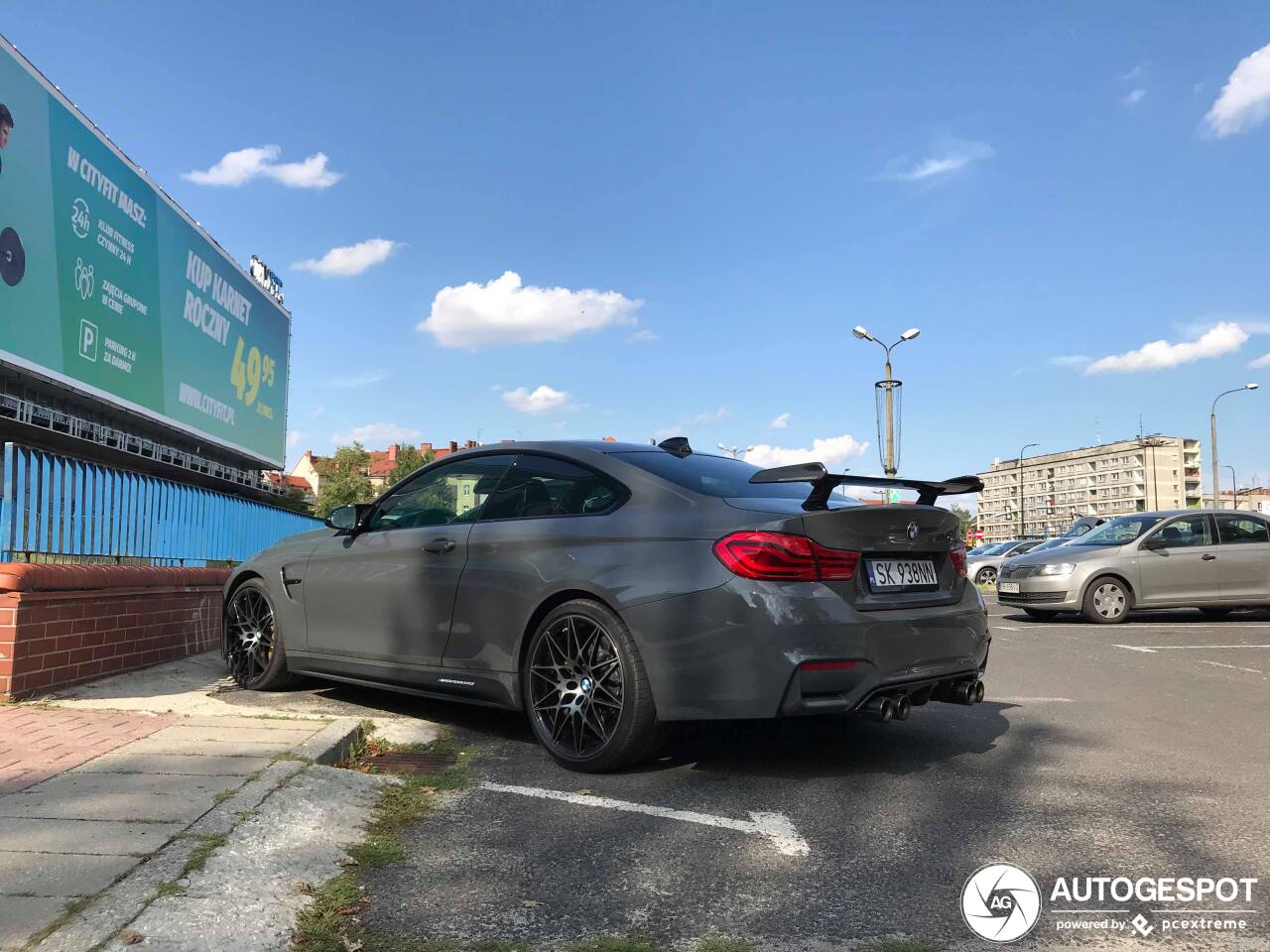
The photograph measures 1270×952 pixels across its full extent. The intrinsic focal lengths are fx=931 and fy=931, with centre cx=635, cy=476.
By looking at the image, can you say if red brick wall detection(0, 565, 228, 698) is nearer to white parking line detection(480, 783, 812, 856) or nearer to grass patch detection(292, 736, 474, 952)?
grass patch detection(292, 736, 474, 952)

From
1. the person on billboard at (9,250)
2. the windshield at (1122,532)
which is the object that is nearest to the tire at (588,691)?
the windshield at (1122,532)

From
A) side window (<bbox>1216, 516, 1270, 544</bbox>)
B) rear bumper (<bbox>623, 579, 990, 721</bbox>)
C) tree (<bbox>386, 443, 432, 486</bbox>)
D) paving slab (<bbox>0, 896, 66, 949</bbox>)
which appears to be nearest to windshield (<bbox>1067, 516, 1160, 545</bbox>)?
side window (<bbox>1216, 516, 1270, 544</bbox>)

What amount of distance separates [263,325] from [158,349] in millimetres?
7614

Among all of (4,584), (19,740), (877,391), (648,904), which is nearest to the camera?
(648,904)

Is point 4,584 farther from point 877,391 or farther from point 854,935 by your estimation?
point 877,391

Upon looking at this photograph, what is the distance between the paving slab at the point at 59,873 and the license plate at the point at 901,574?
8.87 feet

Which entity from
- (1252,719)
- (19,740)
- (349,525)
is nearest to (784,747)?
(349,525)

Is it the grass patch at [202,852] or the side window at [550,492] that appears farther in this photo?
the side window at [550,492]

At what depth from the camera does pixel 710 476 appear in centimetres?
421

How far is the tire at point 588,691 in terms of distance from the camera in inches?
146

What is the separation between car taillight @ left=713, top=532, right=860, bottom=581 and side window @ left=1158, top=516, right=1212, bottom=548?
10270 mm

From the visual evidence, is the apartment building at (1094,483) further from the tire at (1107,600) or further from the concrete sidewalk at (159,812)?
the concrete sidewalk at (159,812)

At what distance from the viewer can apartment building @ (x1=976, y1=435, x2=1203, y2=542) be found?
13200 centimetres

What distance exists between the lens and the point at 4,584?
15.4ft
